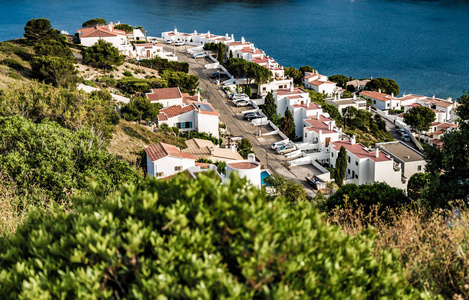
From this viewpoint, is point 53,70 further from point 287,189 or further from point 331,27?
point 331,27

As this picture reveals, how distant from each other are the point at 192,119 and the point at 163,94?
4.96 meters

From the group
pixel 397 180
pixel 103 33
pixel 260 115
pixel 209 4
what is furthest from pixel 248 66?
pixel 209 4

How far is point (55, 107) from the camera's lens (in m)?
18.8

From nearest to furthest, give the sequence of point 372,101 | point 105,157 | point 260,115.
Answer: point 105,157
point 260,115
point 372,101

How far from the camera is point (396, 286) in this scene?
4.24 metres

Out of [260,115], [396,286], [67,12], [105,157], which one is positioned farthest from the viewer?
[67,12]

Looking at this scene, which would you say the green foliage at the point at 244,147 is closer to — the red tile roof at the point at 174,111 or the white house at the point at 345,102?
the red tile roof at the point at 174,111

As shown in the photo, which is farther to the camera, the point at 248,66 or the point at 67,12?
the point at 67,12

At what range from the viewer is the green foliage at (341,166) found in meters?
28.6

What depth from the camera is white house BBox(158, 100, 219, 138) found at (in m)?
30.5

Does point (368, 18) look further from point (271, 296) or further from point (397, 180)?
point (271, 296)

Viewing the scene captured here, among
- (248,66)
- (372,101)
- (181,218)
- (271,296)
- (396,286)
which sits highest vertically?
(181,218)

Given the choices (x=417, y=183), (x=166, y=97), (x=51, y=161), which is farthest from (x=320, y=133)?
(x=51, y=161)

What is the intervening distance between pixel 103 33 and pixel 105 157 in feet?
121
